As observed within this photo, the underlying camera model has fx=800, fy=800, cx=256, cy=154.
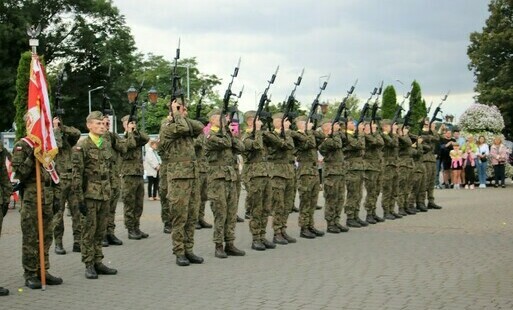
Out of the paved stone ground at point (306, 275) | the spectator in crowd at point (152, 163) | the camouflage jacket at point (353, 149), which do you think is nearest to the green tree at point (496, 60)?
the spectator in crowd at point (152, 163)

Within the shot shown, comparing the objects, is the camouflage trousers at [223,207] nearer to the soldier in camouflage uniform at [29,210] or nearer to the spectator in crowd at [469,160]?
the soldier in camouflage uniform at [29,210]

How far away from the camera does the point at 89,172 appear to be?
988 centimetres

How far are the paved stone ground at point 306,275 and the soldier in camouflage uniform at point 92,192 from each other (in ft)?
0.89

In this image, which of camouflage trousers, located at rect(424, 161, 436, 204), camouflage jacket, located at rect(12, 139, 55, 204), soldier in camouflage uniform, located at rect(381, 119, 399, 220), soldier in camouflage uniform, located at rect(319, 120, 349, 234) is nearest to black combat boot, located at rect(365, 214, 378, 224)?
soldier in camouflage uniform, located at rect(381, 119, 399, 220)

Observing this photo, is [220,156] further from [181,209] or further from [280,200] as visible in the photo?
[280,200]

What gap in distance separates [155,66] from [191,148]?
62165 millimetres

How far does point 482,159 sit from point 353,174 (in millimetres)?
12264

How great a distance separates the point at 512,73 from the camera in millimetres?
52906

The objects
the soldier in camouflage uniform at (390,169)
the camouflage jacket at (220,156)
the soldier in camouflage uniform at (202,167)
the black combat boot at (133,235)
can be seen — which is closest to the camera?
the camouflage jacket at (220,156)

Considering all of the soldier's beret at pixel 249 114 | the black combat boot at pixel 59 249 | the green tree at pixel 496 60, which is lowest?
the black combat boot at pixel 59 249

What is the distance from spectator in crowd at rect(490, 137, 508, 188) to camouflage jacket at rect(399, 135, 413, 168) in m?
9.67

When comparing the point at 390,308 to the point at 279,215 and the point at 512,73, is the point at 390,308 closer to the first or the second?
the point at 279,215

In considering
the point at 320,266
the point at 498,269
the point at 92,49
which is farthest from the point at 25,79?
the point at 92,49

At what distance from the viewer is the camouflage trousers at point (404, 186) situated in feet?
56.6
